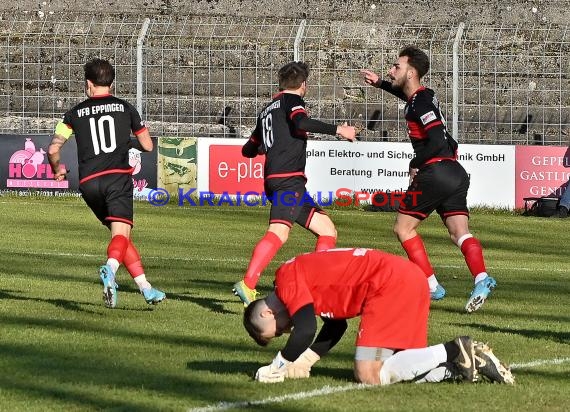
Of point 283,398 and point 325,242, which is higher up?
point 325,242

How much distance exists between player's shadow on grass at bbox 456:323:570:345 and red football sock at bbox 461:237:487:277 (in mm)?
1055

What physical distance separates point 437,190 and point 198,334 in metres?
3.06

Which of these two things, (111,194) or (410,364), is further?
(111,194)

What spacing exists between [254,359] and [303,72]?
3.62 m

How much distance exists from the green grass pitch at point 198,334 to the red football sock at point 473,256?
368mm

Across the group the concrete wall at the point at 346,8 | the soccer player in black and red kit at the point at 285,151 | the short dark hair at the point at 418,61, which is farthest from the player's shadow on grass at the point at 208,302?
the concrete wall at the point at 346,8

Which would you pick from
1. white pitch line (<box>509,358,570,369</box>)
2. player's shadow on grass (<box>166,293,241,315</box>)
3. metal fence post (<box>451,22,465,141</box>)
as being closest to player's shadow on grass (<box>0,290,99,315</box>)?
player's shadow on grass (<box>166,293,241,315</box>)

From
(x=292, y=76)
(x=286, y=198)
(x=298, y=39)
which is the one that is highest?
(x=298, y=39)

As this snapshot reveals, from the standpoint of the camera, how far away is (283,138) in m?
11.4

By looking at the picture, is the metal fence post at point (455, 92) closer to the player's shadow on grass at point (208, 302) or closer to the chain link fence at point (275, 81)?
the chain link fence at point (275, 81)

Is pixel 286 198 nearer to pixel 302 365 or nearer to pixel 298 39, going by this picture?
pixel 302 365

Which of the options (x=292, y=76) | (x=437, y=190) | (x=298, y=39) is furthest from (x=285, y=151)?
(x=298, y=39)

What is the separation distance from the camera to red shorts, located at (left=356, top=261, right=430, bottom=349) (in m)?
7.43

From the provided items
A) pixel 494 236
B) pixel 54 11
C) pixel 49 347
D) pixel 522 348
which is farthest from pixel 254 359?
pixel 54 11
